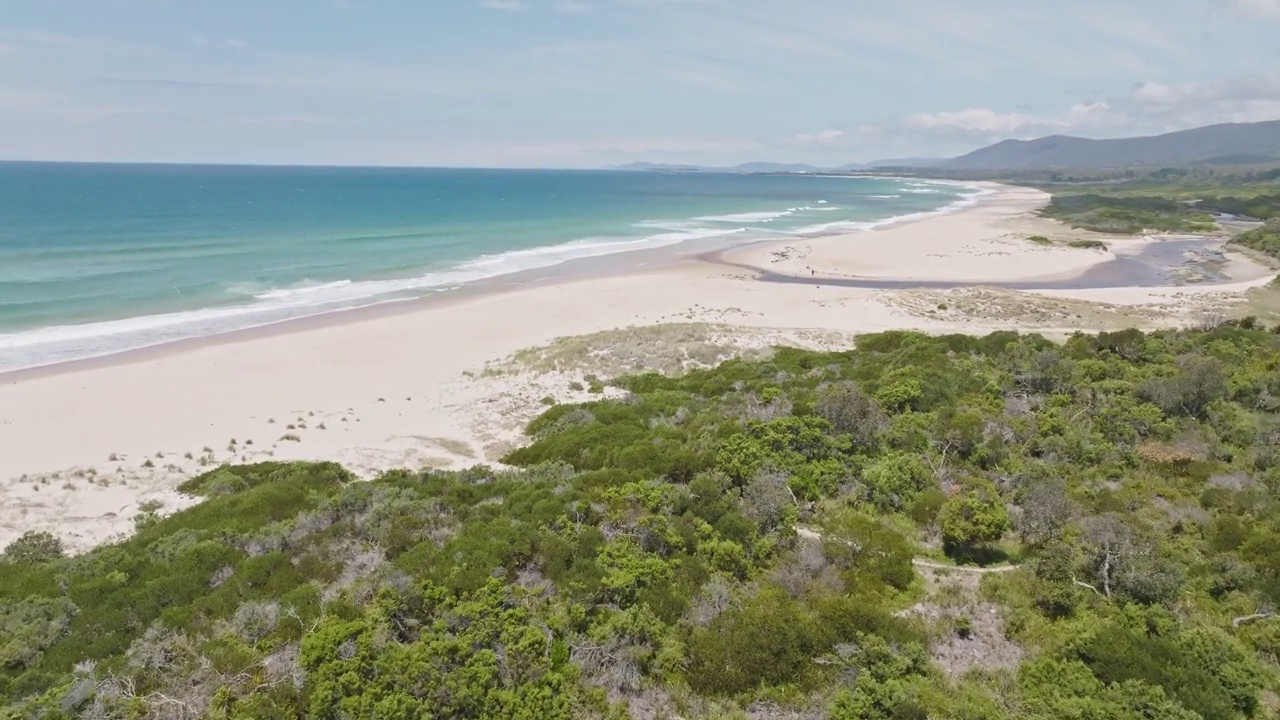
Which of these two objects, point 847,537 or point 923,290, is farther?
point 923,290

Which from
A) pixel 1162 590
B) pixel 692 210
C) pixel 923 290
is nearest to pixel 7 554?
pixel 1162 590

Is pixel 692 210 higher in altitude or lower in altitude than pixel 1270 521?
higher

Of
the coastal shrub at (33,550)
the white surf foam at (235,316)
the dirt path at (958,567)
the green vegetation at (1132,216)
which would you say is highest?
the green vegetation at (1132,216)

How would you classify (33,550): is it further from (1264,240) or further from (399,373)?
(1264,240)

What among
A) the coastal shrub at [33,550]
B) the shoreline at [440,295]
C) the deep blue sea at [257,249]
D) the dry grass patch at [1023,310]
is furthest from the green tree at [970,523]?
the deep blue sea at [257,249]

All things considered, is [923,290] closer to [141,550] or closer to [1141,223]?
[141,550]

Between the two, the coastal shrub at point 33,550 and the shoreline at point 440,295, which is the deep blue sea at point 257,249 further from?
the coastal shrub at point 33,550

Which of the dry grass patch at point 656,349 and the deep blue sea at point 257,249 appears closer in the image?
the dry grass patch at point 656,349
